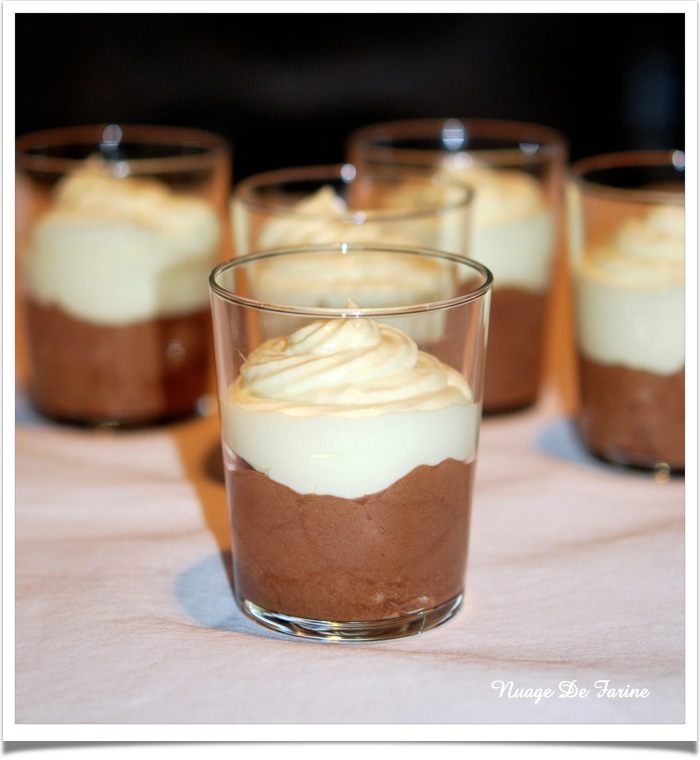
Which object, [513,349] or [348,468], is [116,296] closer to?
[513,349]

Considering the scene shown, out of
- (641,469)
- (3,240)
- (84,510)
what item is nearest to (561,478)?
(641,469)

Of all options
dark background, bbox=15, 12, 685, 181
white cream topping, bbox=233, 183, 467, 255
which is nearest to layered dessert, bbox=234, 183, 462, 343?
white cream topping, bbox=233, 183, 467, 255

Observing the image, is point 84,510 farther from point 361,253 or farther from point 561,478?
point 561,478

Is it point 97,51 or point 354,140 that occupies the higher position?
point 97,51

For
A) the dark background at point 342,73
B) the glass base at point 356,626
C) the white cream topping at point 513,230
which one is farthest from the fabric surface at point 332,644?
the dark background at point 342,73

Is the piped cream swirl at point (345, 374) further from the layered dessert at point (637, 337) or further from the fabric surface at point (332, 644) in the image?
the layered dessert at point (637, 337)

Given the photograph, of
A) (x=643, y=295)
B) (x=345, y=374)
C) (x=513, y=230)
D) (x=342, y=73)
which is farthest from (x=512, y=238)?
(x=342, y=73)
